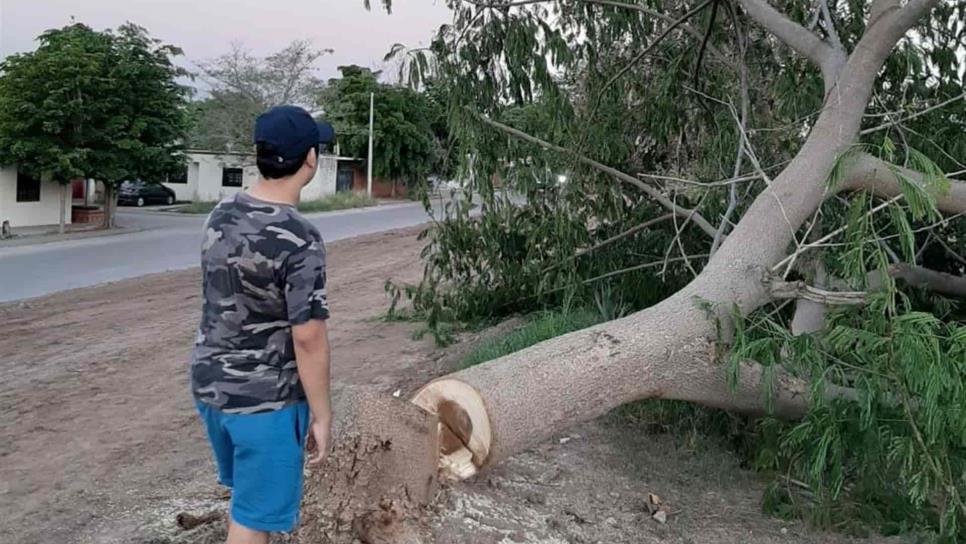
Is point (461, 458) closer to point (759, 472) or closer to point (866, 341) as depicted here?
point (866, 341)

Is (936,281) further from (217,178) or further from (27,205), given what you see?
(217,178)

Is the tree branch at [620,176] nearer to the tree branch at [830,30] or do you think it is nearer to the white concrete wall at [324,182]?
the tree branch at [830,30]

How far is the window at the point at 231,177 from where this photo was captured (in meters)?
36.0

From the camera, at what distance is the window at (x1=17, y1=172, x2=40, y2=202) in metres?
22.5

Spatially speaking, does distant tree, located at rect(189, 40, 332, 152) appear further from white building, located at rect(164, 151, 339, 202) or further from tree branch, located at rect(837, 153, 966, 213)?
tree branch, located at rect(837, 153, 966, 213)

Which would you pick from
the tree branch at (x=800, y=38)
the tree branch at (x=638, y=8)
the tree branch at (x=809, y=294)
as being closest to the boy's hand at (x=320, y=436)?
the tree branch at (x=809, y=294)

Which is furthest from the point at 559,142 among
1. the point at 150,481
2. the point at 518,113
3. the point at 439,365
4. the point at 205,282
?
the point at 205,282

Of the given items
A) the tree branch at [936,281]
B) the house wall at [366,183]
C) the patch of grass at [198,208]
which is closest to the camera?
the tree branch at [936,281]

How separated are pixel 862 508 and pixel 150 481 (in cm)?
339

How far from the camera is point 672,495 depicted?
14.7ft

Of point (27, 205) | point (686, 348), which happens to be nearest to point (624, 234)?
point (686, 348)

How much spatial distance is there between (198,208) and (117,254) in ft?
51.8

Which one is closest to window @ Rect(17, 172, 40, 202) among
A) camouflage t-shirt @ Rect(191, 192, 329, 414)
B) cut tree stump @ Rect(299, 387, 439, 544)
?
cut tree stump @ Rect(299, 387, 439, 544)

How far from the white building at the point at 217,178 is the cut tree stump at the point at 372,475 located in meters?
32.8
